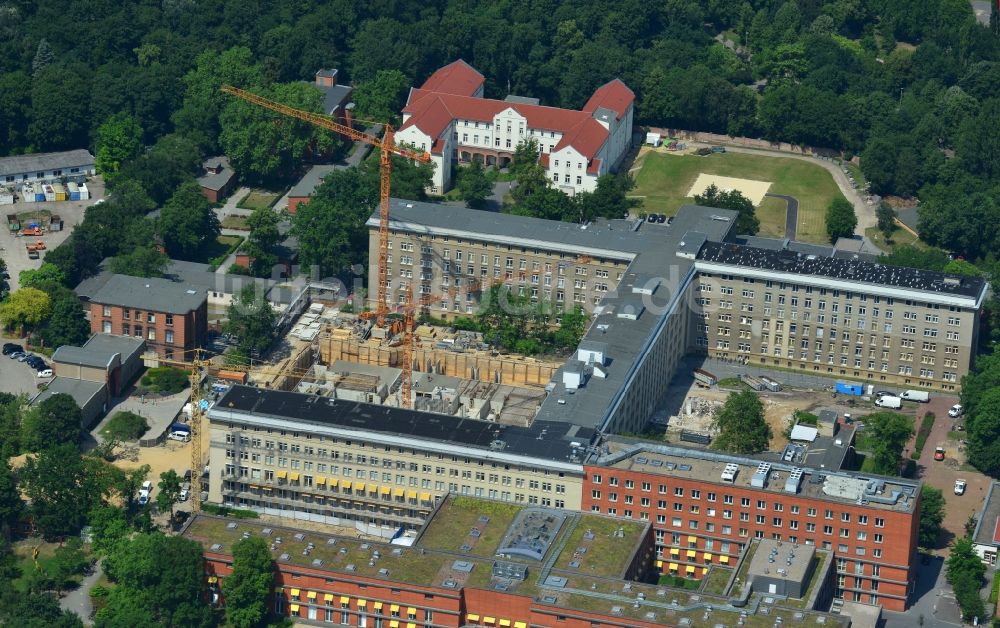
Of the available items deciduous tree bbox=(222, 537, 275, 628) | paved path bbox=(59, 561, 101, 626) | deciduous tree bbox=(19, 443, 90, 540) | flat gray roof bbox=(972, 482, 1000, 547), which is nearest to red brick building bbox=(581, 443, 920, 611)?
flat gray roof bbox=(972, 482, 1000, 547)

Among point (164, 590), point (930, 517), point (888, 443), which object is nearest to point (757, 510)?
point (930, 517)

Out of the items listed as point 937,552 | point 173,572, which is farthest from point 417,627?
point 937,552

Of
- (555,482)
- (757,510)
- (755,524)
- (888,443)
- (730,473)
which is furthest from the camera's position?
(888,443)

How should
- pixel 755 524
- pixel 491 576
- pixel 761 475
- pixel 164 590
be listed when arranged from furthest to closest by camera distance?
1. pixel 761 475
2. pixel 755 524
3. pixel 164 590
4. pixel 491 576

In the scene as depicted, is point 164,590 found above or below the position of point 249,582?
below

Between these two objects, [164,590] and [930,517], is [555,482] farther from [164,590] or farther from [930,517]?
[164,590]

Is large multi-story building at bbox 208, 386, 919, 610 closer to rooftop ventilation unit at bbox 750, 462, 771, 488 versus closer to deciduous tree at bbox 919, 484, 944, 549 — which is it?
rooftop ventilation unit at bbox 750, 462, 771, 488
